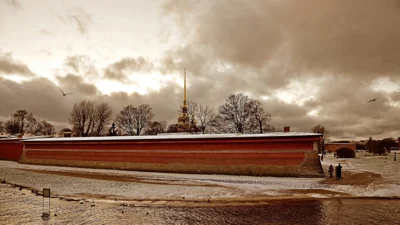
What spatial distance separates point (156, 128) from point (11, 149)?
3988 cm

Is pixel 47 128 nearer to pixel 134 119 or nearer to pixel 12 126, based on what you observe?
pixel 12 126

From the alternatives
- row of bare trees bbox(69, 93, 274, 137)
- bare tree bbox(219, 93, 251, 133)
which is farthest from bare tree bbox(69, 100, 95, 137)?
bare tree bbox(219, 93, 251, 133)

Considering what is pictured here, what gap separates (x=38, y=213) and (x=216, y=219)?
23.7 ft

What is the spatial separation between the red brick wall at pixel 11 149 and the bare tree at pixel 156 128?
102 ft

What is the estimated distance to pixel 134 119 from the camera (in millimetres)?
71000

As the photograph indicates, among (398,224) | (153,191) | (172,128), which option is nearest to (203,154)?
(153,191)

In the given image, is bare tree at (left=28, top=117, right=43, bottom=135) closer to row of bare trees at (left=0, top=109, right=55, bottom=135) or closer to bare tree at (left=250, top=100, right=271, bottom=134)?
row of bare trees at (left=0, top=109, right=55, bottom=135)

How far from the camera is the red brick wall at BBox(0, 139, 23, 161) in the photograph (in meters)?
43.1

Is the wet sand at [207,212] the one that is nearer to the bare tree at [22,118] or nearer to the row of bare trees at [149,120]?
the row of bare trees at [149,120]

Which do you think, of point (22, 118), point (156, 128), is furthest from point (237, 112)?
point (22, 118)

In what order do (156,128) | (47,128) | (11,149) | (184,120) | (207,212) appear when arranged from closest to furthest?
(207,212)
(11,149)
(184,120)
(156,128)
(47,128)

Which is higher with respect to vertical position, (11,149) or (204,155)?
(204,155)

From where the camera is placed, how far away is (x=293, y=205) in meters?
13.9

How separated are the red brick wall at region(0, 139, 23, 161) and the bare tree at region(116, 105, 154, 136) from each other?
94.2ft
